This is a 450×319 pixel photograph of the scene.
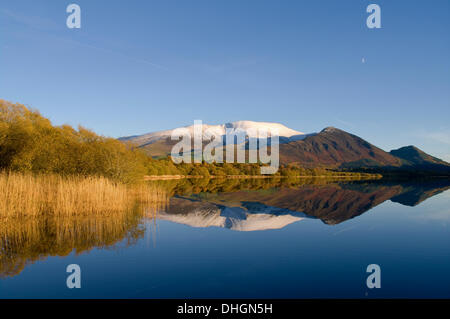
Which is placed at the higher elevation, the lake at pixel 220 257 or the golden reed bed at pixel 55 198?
the golden reed bed at pixel 55 198

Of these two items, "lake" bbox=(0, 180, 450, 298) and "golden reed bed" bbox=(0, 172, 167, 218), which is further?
"golden reed bed" bbox=(0, 172, 167, 218)

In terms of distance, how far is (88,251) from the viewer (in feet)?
35.2

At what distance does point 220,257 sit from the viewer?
10766 millimetres

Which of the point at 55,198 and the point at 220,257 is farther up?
the point at 55,198

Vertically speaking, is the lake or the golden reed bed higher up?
the golden reed bed

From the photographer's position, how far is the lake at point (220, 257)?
25.3ft

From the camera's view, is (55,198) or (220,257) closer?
(220,257)

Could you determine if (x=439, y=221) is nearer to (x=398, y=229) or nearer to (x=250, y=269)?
(x=398, y=229)

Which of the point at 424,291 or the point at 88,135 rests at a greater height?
the point at 88,135

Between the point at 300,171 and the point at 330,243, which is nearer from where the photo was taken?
the point at 330,243

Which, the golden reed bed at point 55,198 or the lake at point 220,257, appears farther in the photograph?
the golden reed bed at point 55,198

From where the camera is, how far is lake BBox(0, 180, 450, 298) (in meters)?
7.73
